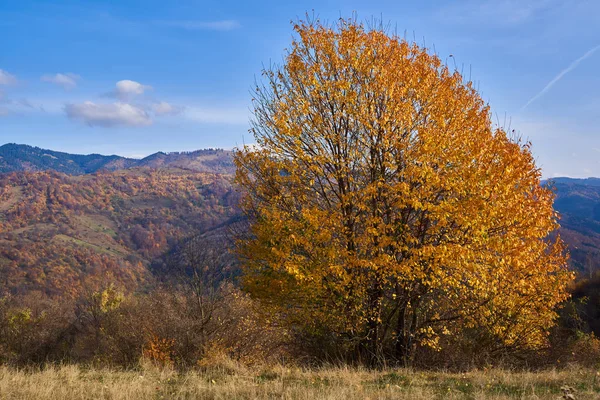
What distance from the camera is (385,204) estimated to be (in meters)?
12.8

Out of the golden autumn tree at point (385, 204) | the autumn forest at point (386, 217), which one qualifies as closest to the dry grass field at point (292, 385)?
the autumn forest at point (386, 217)

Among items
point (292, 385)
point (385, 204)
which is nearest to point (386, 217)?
point (385, 204)

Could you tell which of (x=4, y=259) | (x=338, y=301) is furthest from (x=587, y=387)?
(x=4, y=259)

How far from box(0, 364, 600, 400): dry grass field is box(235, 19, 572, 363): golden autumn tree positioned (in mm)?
2658

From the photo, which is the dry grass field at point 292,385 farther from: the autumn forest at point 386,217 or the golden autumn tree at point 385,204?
the golden autumn tree at point 385,204

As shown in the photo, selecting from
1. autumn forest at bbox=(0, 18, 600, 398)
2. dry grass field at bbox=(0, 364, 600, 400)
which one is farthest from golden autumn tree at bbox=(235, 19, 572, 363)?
dry grass field at bbox=(0, 364, 600, 400)

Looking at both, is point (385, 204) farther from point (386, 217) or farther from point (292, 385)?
point (292, 385)

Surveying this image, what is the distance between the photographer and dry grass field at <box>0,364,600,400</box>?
25.7 feet

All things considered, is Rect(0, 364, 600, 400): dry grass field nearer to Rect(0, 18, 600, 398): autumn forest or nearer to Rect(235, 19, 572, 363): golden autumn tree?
Rect(0, 18, 600, 398): autumn forest

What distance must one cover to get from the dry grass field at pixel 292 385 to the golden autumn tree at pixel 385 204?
266cm

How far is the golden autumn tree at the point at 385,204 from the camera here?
11.5 meters

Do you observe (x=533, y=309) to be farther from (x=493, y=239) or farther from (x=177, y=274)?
(x=177, y=274)

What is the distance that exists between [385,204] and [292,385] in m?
6.07

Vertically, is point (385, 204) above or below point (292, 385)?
above
